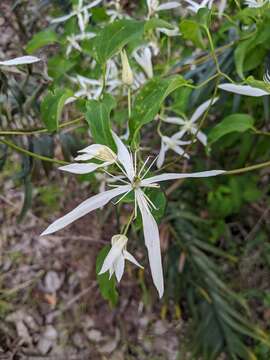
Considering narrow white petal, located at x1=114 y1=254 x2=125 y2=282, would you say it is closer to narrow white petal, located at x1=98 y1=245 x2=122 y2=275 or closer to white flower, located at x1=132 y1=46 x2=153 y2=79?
narrow white petal, located at x1=98 y1=245 x2=122 y2=275

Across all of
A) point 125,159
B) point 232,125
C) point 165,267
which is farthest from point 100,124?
point 165,267

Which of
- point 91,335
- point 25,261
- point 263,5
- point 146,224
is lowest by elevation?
point 91,335

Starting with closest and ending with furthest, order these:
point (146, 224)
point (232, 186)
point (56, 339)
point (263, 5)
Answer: point (146, 224) < point (263, 5) < point (232, 186) < point (56, 339)

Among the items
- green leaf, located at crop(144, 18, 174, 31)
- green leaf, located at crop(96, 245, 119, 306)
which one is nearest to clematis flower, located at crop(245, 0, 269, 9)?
green leaf, located at crop(144, 18, 174, 31)

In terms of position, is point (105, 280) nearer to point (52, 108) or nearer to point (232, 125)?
point (52, 108)

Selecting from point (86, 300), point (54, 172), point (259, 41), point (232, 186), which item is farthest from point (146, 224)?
point (54, 172)

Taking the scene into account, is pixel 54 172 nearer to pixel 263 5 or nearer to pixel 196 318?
pixel 196 318

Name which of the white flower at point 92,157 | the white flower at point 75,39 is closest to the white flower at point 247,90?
the white flower at point 92,157
